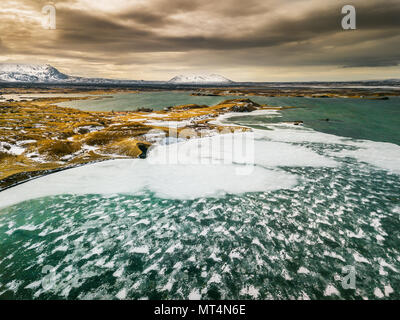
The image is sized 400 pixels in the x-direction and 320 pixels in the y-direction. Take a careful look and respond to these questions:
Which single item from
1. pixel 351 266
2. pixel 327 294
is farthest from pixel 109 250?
pixel 351 266

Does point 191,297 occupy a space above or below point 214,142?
below

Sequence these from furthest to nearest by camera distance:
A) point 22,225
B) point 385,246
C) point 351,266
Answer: point 22,225 < point 385,246 < point 351,266

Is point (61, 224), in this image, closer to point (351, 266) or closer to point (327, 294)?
point (327, 294)

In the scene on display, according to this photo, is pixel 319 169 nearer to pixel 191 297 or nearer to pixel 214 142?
pixel 214 142
